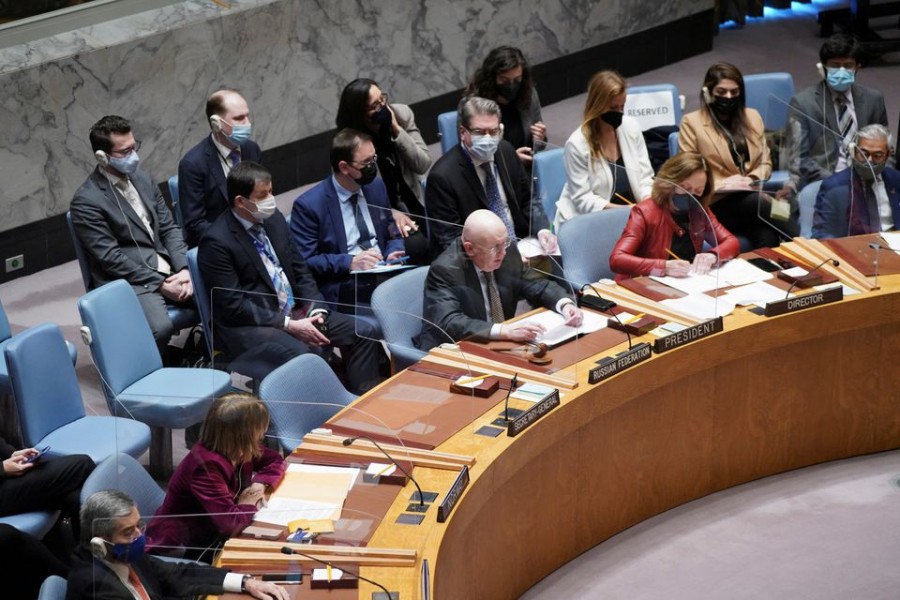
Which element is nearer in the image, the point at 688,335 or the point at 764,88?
the point at 688,335

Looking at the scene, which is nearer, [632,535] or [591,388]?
[591,388]

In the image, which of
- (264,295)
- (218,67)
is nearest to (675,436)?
(264,295)

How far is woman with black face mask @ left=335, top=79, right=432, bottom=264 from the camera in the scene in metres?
6.38

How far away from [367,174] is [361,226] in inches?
9.9

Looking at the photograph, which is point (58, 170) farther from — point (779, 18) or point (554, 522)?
point (779, 18)

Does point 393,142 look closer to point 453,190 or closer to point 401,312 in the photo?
point 453,190

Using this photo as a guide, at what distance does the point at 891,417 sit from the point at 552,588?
1.86 m

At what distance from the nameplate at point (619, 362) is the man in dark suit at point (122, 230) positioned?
7.09 feet

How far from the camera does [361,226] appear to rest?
5.96m

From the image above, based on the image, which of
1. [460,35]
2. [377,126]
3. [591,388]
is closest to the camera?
[591,388]

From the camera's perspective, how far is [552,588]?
4.70 meters

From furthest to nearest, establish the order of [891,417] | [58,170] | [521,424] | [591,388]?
[58,170]
[891,417]
[591,388]
[521,424]

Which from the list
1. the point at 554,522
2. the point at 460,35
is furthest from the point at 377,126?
the point at 460,35

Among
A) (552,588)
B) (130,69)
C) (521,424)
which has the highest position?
(130,69)
